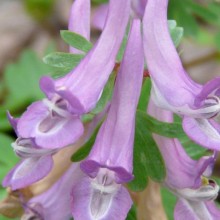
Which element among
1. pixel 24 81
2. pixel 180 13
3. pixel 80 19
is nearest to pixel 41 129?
pixel 80 19

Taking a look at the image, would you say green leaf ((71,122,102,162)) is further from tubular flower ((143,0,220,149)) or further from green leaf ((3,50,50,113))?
green leaf ((3,50,50,113))

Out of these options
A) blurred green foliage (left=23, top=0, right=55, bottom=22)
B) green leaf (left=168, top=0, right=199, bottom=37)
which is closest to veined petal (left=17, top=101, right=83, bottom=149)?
green leaf (left=168, top=0, right=199, bottom=37)

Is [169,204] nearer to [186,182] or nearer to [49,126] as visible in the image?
[186,182]

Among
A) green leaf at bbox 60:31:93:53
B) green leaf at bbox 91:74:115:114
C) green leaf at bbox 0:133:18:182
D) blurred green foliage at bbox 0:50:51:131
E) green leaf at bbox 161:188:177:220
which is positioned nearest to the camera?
green leaf at bbox 91:74:115:114

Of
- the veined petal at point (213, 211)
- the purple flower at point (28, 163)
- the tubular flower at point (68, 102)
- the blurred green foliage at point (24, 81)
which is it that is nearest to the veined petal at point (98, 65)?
the tubular flower at point (68, 102)

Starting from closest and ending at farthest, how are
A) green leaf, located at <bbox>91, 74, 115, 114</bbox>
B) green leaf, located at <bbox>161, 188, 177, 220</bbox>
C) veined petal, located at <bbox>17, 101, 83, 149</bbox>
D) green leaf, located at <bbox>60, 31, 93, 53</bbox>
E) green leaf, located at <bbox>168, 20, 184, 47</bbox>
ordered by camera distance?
veined petal, located at <bbox>17, 101, 83, 149</bbox>
green leaf, located at <bbox>91, 74, 115, 114</bbox>
green leaf, located at <bbox>60, 31, 93, 53</bbox>
green leaf, located at <bbox>168, 20, 184, 47</bbox>
green leaf, located at <bbox>161, 188, 177, 220</bbox>
